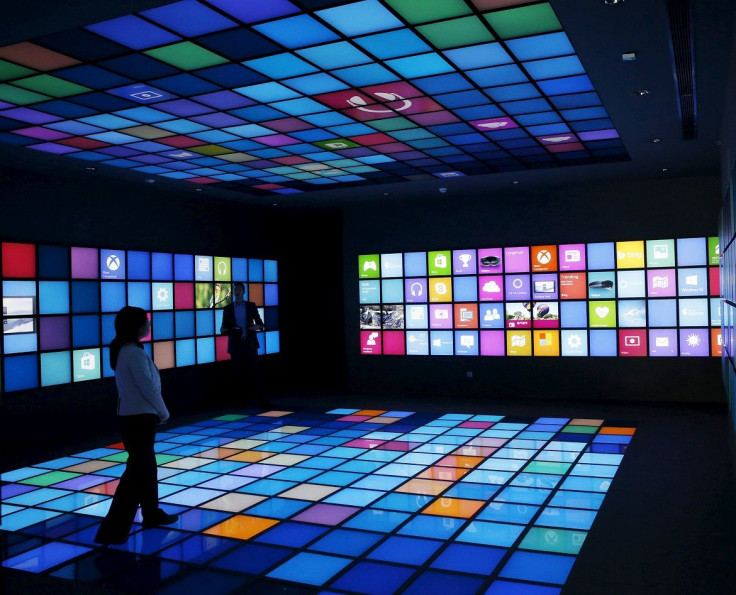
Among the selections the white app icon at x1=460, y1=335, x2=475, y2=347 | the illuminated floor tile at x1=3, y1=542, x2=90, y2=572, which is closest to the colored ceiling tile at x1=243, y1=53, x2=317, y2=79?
the illuminated floor tile at x1=3, y1=542, x2=90, y2=572

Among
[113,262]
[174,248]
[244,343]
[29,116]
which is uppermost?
[29,116]

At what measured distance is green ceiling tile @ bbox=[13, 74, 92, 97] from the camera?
5.04 meters

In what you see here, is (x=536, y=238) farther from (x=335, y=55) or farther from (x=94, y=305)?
(x=94, y=305)

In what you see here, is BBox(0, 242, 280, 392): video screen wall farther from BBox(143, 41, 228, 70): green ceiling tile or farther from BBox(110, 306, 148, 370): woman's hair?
BBox(143, 41, 228, 70): green ceiling tile

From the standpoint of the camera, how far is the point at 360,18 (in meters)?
4.19

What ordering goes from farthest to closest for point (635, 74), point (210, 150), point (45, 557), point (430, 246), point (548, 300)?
point (430, 246)
point (548, 300)
point (210, 150)
point (635, 74)
point (45, 557)

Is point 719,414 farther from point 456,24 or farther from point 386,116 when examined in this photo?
point 456,24

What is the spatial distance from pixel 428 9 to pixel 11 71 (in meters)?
3.06

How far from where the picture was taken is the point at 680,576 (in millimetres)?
3613

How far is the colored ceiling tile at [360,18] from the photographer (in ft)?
13.2

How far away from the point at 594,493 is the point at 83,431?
6.05 metres

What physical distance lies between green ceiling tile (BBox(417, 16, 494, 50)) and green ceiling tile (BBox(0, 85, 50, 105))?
319 centimetres

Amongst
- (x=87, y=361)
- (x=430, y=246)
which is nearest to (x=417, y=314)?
(x=430, y=246)

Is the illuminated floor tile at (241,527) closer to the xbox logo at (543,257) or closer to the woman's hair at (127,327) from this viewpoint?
the woman's hair at (127,327)
